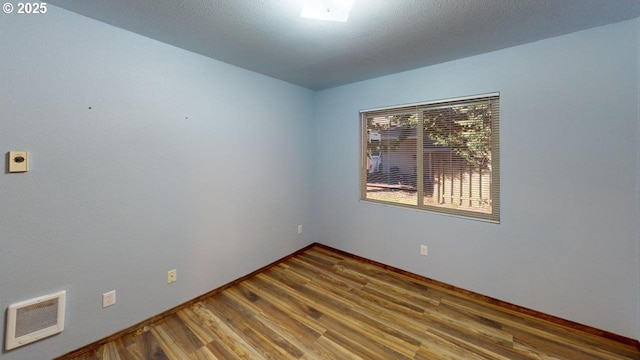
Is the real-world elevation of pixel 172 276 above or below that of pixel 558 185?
below

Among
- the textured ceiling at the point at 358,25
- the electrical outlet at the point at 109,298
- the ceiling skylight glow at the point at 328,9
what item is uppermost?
the textured ceiling at the point at 358,25

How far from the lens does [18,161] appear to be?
1.49 metres

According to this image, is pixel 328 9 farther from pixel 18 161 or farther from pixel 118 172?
pixel 18 161

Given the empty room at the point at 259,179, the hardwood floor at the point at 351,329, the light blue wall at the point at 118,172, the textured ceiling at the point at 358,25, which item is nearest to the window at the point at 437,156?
the empty room at the point at 259,179

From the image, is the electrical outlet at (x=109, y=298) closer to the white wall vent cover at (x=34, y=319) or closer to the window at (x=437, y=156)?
the white wall vent cover at (x=34, y=319)

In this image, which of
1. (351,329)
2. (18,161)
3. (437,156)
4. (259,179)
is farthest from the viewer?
(259,179)

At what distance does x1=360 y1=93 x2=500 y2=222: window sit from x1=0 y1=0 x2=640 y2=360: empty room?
0.02 m

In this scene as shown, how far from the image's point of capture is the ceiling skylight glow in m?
1.47

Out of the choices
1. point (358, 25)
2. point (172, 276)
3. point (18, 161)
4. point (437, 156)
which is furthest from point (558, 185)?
point (18, 161)

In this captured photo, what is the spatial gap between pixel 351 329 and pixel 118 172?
2.26m

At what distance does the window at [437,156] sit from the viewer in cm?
238

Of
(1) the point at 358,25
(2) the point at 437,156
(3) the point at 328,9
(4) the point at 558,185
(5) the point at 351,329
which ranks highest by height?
(1) the point at 358,25

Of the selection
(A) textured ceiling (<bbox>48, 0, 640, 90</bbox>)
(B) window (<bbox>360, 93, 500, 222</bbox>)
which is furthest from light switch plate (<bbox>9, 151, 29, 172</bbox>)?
(B) window (<bbox>360, 93, 500, 222</bbox>)

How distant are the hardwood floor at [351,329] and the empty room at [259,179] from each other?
19 mm
